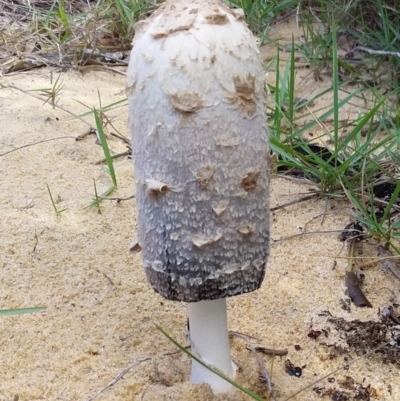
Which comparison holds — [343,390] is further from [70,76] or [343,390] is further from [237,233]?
[70,76]

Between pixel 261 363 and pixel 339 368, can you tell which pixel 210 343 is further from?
pixel 339 368

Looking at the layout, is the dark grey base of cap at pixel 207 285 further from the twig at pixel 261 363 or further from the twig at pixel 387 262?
the twig at pixel 387 262

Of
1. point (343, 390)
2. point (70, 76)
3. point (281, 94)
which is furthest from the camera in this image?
point (70, 76)

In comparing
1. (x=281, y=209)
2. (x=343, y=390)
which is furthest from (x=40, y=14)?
(x=343, y=390)

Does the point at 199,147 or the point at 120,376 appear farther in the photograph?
the point at 120,376

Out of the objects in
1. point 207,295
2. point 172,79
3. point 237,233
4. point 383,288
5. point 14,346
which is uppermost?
point 172,79

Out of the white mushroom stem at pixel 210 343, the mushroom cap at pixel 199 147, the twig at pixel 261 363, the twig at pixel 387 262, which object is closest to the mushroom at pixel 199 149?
the mushroom cap at pixel 199 147

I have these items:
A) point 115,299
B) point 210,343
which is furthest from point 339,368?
point 115,299
